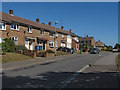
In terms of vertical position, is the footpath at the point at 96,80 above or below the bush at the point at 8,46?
below

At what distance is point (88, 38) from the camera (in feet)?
297

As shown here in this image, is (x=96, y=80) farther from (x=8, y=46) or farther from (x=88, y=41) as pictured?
(x=88, y=41)

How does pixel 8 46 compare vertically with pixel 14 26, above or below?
below

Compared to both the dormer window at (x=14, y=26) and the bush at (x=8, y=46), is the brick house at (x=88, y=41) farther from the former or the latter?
the bush at (x=8, y=46)

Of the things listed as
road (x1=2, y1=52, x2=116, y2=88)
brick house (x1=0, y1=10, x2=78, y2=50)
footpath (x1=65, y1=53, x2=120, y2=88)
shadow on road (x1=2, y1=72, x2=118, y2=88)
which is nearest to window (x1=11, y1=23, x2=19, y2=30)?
brick house (x1=0, y1=10, x2=78, y2=50)

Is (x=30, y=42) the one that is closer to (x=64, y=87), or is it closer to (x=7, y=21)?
(x=7, y=21)

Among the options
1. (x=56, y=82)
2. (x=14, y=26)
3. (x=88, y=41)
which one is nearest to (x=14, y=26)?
(x=14, y=26)

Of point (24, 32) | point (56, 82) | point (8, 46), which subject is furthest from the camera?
point (24, 32)

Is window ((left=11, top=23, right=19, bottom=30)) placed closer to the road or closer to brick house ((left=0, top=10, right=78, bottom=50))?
brick house ((left=0, top=10, right=78, bottom=50))

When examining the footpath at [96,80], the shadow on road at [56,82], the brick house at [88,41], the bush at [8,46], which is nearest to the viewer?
the shadow on road at [56,82]

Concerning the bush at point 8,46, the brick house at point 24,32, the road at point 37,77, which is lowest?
the road at point 37,77

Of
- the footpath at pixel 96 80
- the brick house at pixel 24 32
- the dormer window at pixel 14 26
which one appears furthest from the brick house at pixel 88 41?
the footpath at pixel 96 80

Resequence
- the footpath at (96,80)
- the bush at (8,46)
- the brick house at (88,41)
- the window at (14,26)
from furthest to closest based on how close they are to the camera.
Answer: the brick house at (88,41) → the window at (14,26) → the bush at (8,46) → the footpath at (96,80)

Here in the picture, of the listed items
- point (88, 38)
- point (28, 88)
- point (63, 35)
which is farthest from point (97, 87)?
point (88, 38)
